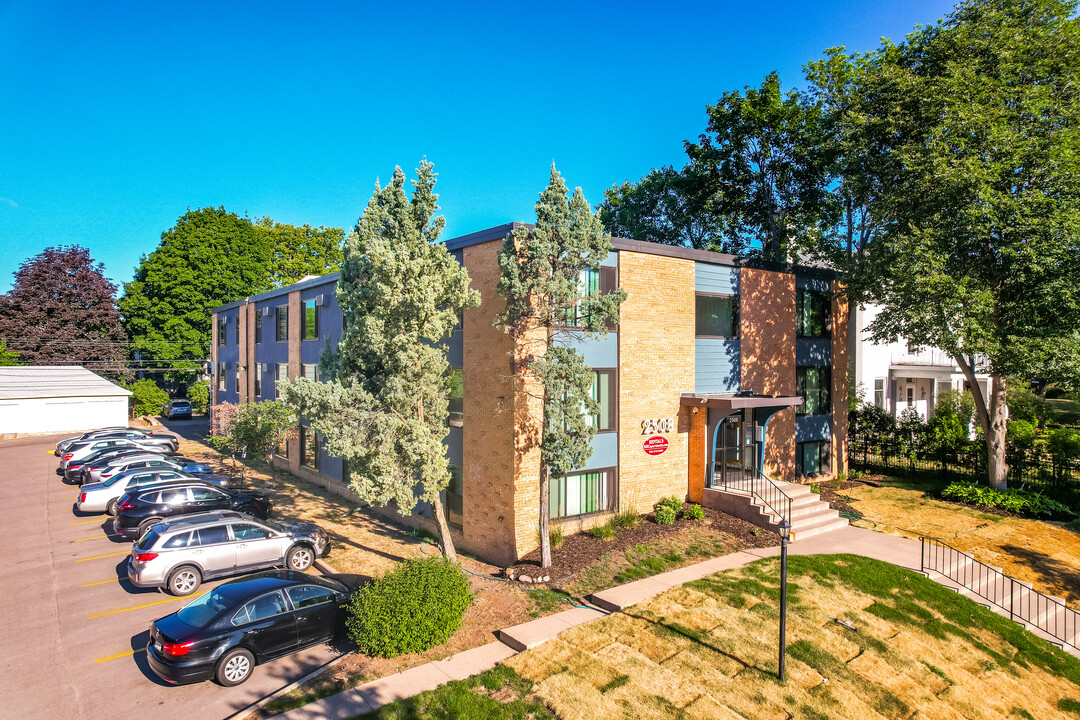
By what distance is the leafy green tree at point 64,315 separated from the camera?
48875 mm

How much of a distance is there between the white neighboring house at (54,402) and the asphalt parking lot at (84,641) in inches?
1076

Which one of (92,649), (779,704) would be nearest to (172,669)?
(92,649)

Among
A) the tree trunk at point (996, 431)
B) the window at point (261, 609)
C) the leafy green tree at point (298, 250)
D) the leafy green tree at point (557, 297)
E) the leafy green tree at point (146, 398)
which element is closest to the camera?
the window at point (261, 609)

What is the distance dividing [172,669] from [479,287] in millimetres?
10228

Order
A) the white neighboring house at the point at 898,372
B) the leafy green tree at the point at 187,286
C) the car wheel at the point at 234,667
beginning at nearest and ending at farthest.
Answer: the car wheel at the point at 234,667 < the white neighboring house at the point at 898,372 < the leafy green tree at the point at 187,286

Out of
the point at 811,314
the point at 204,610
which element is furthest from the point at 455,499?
the point at 811,314

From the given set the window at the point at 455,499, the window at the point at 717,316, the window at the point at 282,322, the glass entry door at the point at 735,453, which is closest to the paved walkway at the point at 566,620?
the glass entry door at the point at 735,453

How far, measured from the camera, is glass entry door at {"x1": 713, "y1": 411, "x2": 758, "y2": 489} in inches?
722

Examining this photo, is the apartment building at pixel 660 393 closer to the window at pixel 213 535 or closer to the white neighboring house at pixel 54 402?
the window at pixel 213 535

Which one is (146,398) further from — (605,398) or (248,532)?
(605,398)

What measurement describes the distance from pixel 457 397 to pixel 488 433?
195 cm

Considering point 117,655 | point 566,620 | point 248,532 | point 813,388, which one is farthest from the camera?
point 813,388

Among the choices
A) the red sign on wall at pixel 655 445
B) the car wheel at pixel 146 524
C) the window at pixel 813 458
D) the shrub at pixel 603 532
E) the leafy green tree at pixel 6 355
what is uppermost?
the leafy green tree at pixel 6 355

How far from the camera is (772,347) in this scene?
66.0 ft
